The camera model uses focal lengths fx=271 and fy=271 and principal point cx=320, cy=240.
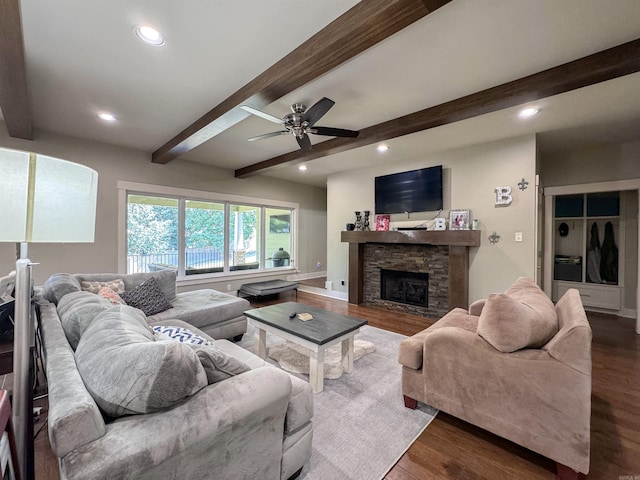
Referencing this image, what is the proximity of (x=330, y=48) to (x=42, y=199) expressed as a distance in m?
1.77

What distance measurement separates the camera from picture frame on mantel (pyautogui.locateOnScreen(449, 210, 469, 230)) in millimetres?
4086

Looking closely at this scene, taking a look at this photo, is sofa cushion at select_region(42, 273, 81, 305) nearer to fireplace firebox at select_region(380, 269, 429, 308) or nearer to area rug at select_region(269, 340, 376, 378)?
area rug at select_region(269, 340, 376, 378)

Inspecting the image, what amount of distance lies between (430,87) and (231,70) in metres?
1.81

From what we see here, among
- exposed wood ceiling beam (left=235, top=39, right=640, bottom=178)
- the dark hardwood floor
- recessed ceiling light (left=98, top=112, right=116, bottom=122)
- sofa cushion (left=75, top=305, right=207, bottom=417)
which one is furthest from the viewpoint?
recessed ceiling light (left=98, top=112, right=116, bottom=122)

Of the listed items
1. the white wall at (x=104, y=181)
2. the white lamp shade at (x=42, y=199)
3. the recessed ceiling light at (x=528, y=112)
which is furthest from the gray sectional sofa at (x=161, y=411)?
the recessed ceiling light at (x=528, y=112)

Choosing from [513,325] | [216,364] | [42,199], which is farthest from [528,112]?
[42,199]

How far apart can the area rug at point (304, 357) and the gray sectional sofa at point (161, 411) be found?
47.3 inches

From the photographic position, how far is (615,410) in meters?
2.05

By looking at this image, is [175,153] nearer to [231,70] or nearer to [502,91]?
[231,70]

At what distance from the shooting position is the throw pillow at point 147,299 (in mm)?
2914

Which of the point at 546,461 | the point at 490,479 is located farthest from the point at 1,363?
the point at 546,461

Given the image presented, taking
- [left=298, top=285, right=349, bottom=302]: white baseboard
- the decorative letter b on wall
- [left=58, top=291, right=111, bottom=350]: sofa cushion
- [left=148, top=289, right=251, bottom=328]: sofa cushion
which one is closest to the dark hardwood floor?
[left=58, top=291, right=111, bottom=350]: sofa cushion

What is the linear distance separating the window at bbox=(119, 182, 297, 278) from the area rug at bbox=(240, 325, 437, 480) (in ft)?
12.2

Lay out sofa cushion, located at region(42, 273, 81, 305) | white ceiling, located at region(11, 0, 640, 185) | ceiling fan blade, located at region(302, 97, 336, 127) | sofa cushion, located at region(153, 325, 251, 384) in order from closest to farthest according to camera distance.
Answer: sofa cushion, located at region(153, 325, 251, 384), white ceiling, located at region(11, 0, 640, 185), sofa cushion, located at region(42, 273, 81, 305), ceiling fan blade, located at region(302, 97, 336, 127)
